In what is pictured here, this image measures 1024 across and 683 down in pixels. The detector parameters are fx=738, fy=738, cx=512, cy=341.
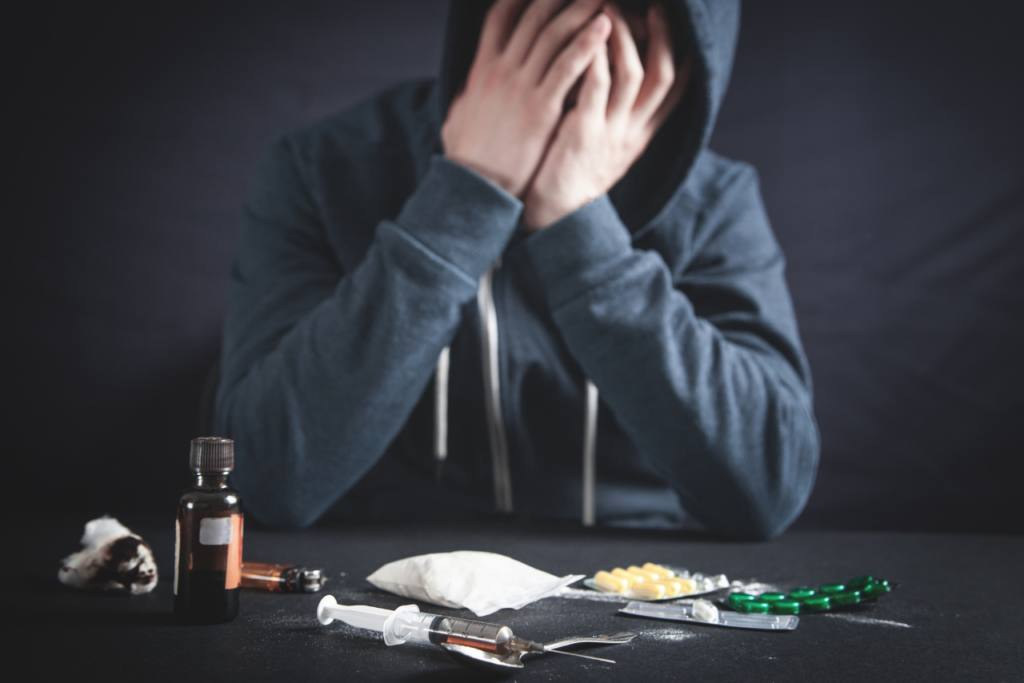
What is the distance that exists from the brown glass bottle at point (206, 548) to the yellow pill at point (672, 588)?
0.33 m

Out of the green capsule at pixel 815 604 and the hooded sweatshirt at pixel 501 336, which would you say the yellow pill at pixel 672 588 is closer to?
the green capsule at pixel 815 604

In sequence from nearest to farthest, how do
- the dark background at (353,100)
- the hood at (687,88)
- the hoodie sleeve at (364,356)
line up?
the hoodie sleeve at (364,356) → the hood at (687,88) → the dark background at (353,100)

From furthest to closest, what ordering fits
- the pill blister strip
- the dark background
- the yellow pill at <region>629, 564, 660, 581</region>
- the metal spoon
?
1. the dark background
2. the yellow pill at <region>629, 564, 660, 581</region>
3. the pill blister strip
4. the metal spoon

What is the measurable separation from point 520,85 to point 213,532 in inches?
26.3

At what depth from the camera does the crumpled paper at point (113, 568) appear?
0.57m

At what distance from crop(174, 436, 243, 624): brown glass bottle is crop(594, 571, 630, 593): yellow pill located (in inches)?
11.4

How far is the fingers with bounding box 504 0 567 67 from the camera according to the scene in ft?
3.15

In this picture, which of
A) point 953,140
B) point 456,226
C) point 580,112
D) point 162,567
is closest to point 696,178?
point 580,112

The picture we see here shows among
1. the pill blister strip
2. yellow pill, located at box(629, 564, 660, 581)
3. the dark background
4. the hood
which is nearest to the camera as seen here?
the pill blister strip

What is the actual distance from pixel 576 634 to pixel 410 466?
64cm

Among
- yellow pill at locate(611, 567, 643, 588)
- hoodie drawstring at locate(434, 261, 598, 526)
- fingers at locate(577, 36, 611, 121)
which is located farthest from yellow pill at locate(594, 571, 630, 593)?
fingers at locate(577, 36, 611, 121)

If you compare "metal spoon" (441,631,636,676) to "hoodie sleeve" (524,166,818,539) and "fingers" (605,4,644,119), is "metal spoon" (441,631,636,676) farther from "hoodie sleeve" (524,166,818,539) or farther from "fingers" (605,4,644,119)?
"fingers" (605,4,644,119)

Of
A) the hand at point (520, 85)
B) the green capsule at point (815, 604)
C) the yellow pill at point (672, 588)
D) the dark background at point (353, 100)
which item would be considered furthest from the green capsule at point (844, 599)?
the dark background at point (353, 100)

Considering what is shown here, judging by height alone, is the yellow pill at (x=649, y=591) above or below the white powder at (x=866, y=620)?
above
